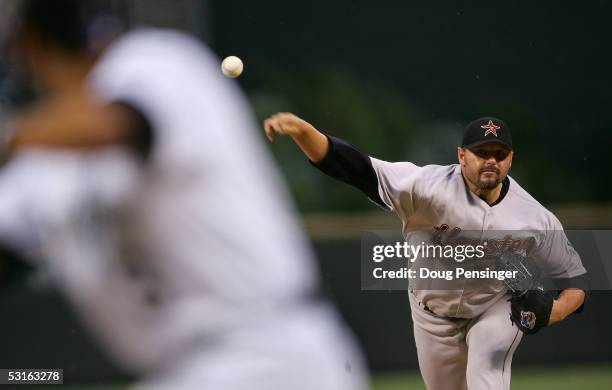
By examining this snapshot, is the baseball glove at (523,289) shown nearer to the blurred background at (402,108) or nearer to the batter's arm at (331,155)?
the batter's arm at (331,155)

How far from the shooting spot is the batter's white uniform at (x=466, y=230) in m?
4.04

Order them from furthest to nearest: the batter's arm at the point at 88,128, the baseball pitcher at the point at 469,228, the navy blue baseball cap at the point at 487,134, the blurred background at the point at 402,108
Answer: the blurred background at the point at 402,108 → the navy blue baseball cap at the point at 487,134 → the baseball pitcher at the point at 469,228 → the batter's arm at the point at 88,128

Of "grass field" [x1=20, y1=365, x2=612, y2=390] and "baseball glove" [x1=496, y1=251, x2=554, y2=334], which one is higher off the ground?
"baseball glove" [x1=496, y1=251, x2=554, y2=334]

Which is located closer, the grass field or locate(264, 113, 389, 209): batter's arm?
locate(264, 113, 389, 209): batter's arm

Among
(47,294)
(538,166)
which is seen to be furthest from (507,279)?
(47,294)

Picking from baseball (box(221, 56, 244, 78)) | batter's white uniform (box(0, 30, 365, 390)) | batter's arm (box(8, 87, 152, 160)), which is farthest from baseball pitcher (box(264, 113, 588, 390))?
batter's arm (box(8, 87, 152, 160))

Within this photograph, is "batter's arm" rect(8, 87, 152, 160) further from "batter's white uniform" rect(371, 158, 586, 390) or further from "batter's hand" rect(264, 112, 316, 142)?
"batter's white uniform" rect(371, 158, 586, 390)

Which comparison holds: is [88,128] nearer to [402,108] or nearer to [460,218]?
[460,218]

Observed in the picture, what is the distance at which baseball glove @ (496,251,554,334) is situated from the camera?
13.3ft

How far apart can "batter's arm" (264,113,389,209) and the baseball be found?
1116mm

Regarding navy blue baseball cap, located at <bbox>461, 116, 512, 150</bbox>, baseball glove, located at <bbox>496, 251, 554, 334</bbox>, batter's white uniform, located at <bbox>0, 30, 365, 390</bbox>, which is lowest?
baseball glove, located at <bbox>496, 251, 554, 334</bbox>

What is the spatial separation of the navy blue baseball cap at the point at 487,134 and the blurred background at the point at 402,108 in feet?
1.37

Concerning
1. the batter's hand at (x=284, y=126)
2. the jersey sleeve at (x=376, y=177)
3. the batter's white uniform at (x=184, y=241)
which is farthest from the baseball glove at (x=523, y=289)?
the batter's white uniform at (x=184, y=241)

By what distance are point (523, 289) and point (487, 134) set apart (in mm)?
631
